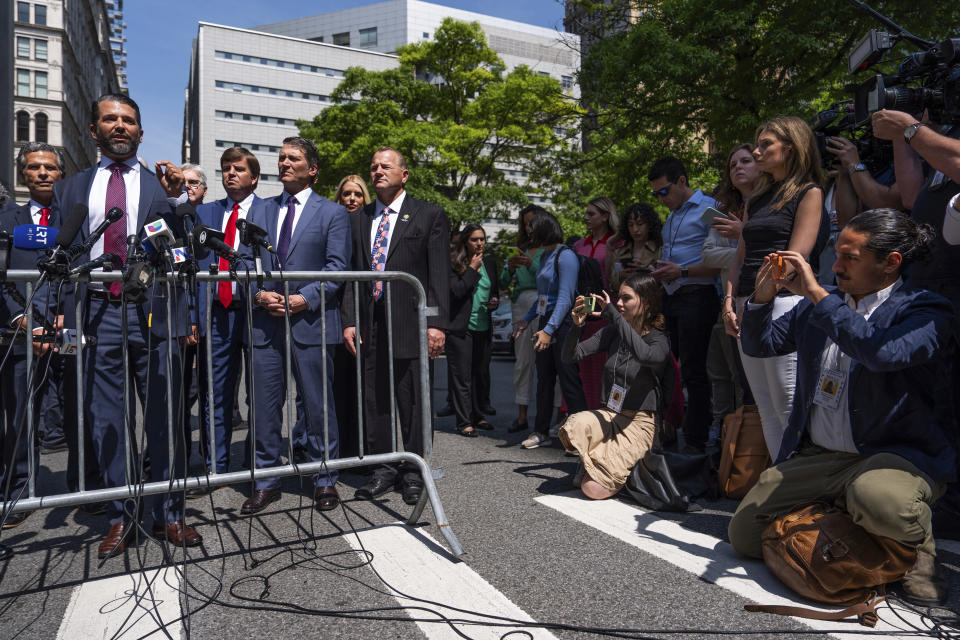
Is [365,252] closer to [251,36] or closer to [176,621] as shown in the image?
[176,621]

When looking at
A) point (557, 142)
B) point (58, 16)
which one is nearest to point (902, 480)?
point (557, 142)

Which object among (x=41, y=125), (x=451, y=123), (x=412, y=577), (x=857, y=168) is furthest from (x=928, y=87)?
(x=41, y=125)

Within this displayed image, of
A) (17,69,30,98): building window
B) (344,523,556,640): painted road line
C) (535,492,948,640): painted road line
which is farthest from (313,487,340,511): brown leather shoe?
(17,69,30,98): building window

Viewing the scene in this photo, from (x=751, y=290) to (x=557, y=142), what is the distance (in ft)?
76.9

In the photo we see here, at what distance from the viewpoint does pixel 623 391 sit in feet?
14.8

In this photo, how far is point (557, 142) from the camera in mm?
26438

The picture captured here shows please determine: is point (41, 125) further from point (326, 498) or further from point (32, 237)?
point (32, 237)

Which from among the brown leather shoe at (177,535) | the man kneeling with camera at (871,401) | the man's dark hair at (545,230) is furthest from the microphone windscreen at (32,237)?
the man's dark hair at (545,230)

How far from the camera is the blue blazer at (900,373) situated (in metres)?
2.74

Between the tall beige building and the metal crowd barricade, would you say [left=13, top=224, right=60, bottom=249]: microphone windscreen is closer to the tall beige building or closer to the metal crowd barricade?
the metal crowd barricade

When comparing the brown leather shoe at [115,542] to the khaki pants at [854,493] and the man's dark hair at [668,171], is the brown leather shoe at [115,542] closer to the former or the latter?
the khaki pants at [854,493]

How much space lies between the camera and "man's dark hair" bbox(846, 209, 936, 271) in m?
2.88

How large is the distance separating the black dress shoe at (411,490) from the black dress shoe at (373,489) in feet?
0.44

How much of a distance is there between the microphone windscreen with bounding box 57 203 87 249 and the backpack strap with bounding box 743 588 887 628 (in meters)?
3.06
